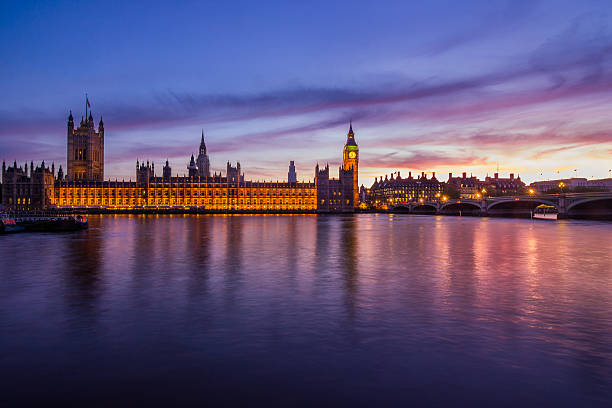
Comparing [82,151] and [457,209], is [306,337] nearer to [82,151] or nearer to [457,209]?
[457,209]

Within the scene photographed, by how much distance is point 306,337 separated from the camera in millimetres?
10648

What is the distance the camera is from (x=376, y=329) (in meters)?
11.4

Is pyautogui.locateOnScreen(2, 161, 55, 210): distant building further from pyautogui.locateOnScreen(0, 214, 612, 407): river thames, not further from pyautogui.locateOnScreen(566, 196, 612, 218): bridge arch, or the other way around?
pyautogui.locateOnScreen(566, 196, 612, 218): bridge arch

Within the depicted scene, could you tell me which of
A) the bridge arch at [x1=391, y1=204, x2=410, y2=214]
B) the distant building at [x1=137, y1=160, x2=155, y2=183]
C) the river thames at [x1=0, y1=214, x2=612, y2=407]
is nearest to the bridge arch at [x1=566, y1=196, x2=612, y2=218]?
the river thames at [x1=0, y1=214, x2=612, y2=407]

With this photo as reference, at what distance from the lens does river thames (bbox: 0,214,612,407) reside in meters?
7.66

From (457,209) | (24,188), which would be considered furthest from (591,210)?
(24,188)

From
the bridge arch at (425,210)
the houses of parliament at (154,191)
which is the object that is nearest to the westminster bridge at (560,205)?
the bridge arch at (425,210)

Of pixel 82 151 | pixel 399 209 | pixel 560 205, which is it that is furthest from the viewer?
pixel 82 151

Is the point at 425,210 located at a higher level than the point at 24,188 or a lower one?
lower

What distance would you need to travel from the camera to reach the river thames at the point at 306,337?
25.1 feet

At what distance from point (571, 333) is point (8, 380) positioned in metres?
12.8

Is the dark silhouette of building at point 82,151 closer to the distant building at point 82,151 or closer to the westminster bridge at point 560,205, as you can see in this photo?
the distant building at point 82,151

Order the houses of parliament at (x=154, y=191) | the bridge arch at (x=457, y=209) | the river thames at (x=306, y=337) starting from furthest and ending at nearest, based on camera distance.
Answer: the houses of parliament at (x=154, y=191)
the bridge arch at (x=457, y=209)
the river thames at (x=306, y=337)

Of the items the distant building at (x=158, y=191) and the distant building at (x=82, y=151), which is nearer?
the distant building at (x=158, y=191)
